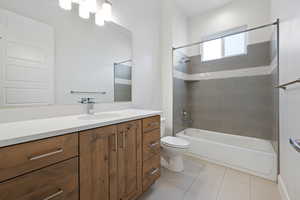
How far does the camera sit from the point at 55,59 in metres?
1.11

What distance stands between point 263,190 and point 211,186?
530 mm

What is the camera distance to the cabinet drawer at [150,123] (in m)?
1.27

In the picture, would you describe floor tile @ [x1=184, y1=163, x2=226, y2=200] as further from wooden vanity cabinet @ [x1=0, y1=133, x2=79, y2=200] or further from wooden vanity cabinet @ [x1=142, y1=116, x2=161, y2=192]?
wooden vanity cabinet @ [x1=0, y1=133, x2=79, y2=200]

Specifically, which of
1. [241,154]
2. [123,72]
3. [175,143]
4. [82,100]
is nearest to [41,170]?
[82,100]

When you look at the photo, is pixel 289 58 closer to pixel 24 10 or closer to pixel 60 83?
pixel 60 83

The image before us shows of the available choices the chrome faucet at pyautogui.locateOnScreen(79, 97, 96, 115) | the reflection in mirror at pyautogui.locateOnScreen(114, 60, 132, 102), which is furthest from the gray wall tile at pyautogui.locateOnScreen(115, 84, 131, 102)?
the chrome faucet at pyautogui.locateOnScreen(79, 97, 96, 115)

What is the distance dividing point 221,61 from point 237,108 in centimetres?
98

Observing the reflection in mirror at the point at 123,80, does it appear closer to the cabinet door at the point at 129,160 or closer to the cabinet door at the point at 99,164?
the cabinet door at the point at 129,160

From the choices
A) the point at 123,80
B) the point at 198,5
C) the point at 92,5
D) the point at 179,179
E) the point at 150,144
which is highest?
the point at 198,5

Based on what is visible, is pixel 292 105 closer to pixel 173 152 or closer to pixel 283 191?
pixel 283 191

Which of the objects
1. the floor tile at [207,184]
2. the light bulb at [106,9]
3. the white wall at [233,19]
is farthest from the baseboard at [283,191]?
the light bulb at [106,9]

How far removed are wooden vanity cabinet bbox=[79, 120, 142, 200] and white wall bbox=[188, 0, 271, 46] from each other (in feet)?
8.67

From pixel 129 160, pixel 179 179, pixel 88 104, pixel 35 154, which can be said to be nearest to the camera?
pixel 35 154

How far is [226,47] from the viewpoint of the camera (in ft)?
8.61
